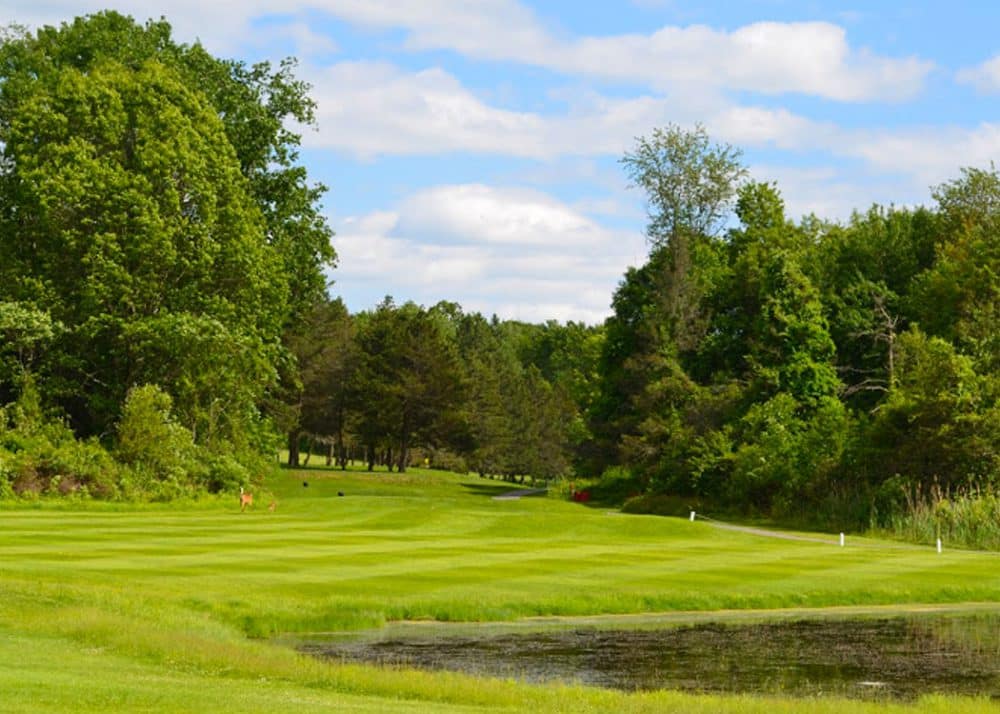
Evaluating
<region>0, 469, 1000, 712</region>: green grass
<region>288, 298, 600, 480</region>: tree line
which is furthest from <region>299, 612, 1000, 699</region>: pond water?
<region>288, 298, 600, 480</region>: tree line

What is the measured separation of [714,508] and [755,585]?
1719 inches

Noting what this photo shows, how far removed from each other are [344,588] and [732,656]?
31.1 ft

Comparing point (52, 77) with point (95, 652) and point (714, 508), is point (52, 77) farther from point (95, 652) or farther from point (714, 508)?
point (95, 652)

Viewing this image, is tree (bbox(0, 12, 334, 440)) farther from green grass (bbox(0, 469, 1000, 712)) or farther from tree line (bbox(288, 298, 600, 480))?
tree line (bbox(288, 298, 600, 480))

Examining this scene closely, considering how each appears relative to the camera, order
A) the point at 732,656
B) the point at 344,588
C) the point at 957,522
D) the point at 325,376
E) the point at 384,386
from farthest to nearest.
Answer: the point at 325,376
the point at 384,386
the point at 957,522
the point at 344,588
the point at 732,656

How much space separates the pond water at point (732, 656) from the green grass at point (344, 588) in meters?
1.89

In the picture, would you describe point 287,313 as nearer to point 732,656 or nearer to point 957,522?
point 957,522

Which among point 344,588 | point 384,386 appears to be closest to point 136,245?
point 344,588

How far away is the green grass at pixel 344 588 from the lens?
58.7 ft

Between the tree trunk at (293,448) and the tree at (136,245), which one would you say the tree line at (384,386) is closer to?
the tree trunk at (293,448)

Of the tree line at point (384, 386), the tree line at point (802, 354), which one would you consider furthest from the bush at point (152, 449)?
the tree line at point (384, 386)

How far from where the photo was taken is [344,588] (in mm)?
30734

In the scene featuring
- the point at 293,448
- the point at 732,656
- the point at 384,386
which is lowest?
the point at 732,656

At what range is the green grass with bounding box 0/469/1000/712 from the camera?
17.9 metres
